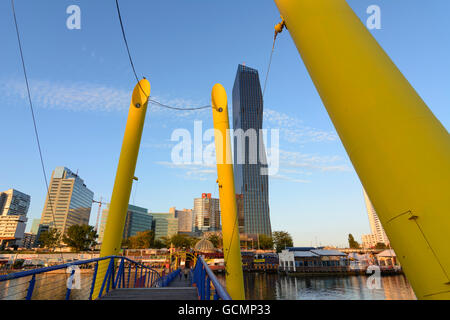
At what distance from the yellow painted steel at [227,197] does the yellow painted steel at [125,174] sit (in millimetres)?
3219

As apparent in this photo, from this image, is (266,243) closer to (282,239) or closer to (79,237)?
(282,239)

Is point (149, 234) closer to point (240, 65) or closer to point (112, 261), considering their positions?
point (112, 261)

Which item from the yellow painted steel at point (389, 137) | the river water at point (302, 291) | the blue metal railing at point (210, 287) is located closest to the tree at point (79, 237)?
the river water at point (302, 291)

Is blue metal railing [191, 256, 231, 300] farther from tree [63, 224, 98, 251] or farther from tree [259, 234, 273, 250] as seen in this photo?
tree [259, 234, 273, 250]

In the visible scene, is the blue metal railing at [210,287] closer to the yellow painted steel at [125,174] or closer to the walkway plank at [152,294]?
the walkway plank at [152,294]

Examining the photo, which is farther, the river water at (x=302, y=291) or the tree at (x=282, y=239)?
the tree at (x=282, y=239)

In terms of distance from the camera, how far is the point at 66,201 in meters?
143

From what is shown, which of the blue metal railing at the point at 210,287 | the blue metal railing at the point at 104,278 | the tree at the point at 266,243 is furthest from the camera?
the tree at the point at 266,243

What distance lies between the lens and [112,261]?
263 inches

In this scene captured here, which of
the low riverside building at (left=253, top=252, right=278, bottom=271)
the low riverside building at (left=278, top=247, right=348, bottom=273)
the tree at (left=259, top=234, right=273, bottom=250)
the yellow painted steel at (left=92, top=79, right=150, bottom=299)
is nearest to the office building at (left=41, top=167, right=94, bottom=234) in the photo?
the tree at (left=259, top=234, right=273, bottom=250)

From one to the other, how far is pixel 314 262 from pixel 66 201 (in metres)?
152

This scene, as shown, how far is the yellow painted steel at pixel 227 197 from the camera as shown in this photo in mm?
8695

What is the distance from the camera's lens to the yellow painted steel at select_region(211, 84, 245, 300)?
8695mm
